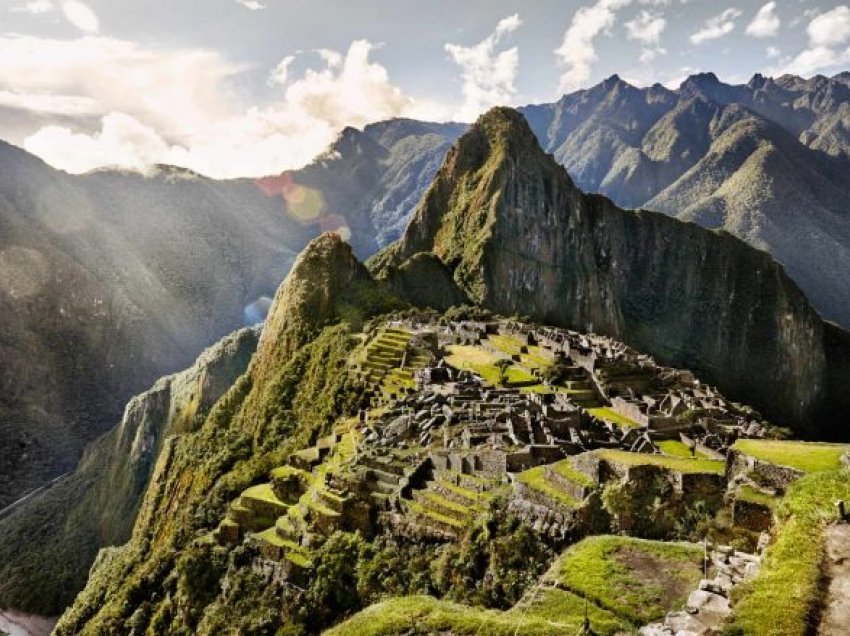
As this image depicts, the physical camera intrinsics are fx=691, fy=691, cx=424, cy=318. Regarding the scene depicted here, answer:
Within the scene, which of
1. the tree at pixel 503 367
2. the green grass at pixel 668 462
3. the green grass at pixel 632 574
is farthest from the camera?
the tree at pixel 503 367

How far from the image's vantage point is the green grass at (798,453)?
612 inches

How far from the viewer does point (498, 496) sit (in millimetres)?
20594

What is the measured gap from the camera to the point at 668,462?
62.3 feet

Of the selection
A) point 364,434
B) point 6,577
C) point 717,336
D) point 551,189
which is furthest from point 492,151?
point 364,434

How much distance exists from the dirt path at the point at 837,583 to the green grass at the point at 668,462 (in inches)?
260

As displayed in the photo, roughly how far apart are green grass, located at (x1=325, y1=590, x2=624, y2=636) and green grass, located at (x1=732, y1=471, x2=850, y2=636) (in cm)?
226

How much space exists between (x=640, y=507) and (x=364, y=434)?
717 inches

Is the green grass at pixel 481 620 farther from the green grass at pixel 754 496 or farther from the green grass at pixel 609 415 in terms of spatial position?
the green grass at pixel 609 415

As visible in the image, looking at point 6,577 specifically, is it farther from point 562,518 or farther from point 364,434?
point 562,518

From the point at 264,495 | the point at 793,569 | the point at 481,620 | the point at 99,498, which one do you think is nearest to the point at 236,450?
the point at 264,495

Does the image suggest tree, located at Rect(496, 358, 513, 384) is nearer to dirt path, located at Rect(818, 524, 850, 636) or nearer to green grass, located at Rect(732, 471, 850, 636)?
green grass, located at Rect(732, 471, 850, 636)

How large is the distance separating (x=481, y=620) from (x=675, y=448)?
2549cm

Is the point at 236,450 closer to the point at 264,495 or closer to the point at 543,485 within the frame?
the point at 264,495

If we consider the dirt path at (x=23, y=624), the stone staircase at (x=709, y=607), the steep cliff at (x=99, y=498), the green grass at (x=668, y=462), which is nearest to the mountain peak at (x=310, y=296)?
the steep cliff at (x=99, y=498)
